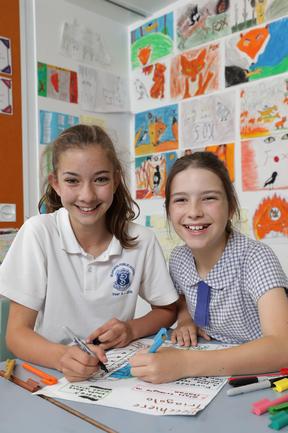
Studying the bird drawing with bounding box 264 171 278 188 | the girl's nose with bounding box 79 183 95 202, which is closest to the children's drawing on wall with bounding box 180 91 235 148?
the bird drawing with bounding box 264 171 278 188

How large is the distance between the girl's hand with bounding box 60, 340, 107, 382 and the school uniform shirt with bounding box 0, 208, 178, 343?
26 centimetres

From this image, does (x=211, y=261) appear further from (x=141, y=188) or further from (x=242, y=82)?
(x=141, y=188)

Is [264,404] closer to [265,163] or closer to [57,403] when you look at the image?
[57,403]

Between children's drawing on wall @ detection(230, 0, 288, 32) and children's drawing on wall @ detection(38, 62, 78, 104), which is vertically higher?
children's drawing on wall @ detection(230, 0, 288, 32)

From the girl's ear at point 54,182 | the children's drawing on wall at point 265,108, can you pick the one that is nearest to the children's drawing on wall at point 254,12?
the children's drawing on wall at point 265,108

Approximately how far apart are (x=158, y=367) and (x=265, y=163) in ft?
3.64

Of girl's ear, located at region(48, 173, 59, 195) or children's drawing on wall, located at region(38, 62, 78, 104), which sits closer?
girl's ear, located at region(48, 173, 59, 195)

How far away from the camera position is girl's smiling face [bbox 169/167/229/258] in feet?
3.22

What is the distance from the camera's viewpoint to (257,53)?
1.61m

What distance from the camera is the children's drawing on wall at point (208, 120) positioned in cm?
171

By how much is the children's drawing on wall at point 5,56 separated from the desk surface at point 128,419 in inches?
54.9

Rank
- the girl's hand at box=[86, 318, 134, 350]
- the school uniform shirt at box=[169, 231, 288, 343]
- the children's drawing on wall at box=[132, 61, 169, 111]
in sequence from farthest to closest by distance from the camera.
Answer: the children's drawing on wall at box=[132, 61, 169, 111] < the school uniform shirt at box=[169, 231, 288, 343] < the girl's hand at box=[86, 318, 134, 350]

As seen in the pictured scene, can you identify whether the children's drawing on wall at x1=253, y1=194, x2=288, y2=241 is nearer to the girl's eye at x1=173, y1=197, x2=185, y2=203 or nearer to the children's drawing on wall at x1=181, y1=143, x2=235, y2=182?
the children's drawing on wall at x1=181, y1=143, x2=235, y2=182

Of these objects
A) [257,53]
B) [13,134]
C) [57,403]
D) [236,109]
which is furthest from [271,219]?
[57,403]
